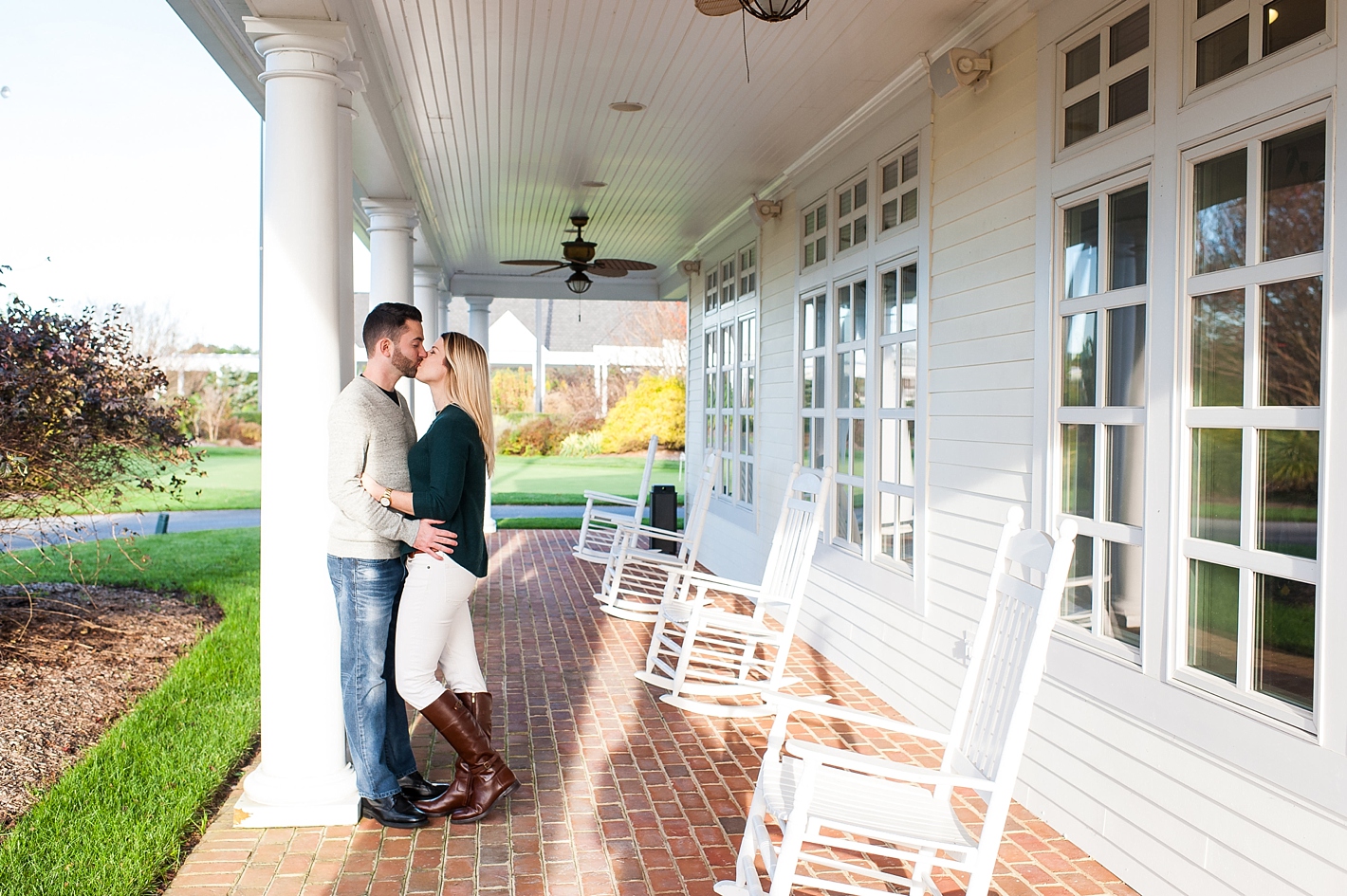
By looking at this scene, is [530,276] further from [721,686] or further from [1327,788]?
[1327,788]

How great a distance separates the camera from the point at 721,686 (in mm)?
4852

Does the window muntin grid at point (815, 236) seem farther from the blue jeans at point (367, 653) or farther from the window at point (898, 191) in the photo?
the blue jeans at point (367, 653)

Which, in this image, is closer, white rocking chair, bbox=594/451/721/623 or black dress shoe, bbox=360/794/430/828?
black dress shoe, bbox=360/794/430/828

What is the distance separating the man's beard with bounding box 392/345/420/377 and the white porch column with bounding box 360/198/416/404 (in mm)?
3391

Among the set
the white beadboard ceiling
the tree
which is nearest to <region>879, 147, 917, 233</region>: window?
the white beadboard ceiling

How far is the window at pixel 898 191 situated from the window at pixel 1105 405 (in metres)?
1.47

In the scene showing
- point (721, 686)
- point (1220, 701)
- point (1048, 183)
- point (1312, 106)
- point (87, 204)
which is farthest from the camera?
point (87, 204)

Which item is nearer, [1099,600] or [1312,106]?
[1312,106]

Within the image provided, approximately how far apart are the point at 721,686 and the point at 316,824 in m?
2.11

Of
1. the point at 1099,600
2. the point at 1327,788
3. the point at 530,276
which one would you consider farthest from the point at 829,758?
the point at 530,276

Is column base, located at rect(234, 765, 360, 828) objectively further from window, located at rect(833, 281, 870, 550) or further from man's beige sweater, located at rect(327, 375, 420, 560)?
window, located at rect(833, 281, 870, 550)

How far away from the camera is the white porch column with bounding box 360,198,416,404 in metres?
6.46

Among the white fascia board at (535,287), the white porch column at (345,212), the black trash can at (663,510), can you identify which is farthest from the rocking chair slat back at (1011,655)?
the white fascia board at (535,287)

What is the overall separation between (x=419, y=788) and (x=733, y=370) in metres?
5.82
